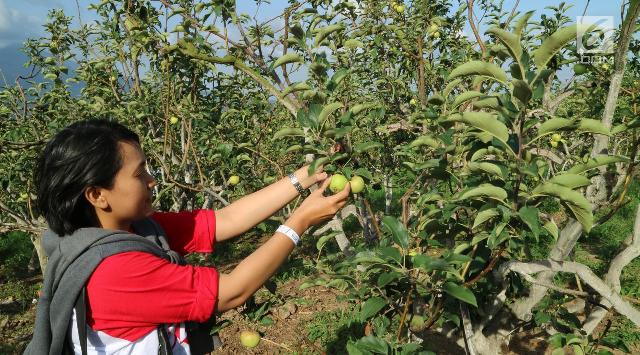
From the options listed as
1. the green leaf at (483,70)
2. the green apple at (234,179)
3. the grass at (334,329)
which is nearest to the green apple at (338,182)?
the green leaf at (483,70)

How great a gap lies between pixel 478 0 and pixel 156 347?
4.30 m

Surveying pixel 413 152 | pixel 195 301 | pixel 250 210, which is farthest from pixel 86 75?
pixel 195 301

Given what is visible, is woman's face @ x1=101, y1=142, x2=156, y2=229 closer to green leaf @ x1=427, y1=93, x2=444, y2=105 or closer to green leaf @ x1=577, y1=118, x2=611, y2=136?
green leaf @ x1=427, y1=93, x2=444, y2=105

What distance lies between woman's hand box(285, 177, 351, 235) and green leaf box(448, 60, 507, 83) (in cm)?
52

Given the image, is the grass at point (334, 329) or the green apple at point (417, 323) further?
the grass at point (334, 329)

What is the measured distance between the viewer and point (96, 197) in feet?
4.71

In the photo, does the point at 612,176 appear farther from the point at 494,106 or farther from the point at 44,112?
the point at 44,112

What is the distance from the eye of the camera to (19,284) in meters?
5.62

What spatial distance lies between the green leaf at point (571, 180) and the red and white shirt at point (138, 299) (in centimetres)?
105

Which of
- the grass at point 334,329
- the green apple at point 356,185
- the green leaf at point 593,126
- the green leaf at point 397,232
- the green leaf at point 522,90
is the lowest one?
the grass at point 334,329

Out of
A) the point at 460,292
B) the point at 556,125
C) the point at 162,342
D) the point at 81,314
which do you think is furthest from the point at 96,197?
the point at 556,125

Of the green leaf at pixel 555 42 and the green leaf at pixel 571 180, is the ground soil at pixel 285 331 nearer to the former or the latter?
the green leaf at pixel 571 180

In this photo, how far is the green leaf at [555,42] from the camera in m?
0.96

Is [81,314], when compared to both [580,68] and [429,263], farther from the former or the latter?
[580,68]
